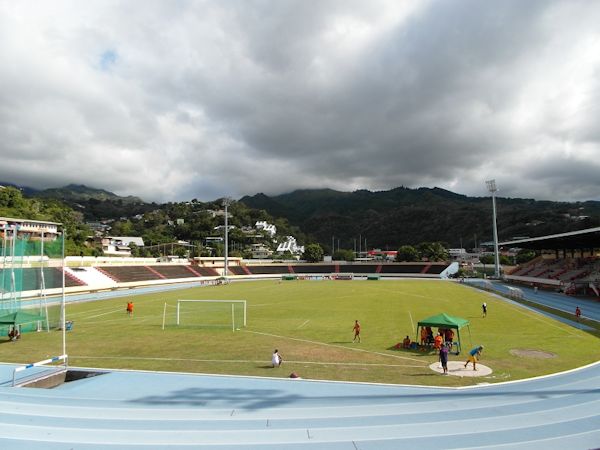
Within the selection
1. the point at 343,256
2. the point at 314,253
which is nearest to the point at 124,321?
the point at 314,253

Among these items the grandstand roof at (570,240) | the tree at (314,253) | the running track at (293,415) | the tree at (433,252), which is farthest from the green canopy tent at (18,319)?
the tree at (433,252)

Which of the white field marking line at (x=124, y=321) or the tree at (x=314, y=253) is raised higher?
the tree at (x=314, y=253)

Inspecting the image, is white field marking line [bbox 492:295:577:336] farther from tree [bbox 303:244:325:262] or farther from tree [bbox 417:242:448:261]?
tree [bbox 303:244:325:262]

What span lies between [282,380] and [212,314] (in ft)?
61.2

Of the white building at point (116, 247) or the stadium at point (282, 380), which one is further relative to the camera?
the white building at point (116, 247)

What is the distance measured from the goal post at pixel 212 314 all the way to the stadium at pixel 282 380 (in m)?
0.38

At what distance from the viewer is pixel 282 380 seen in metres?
14.2

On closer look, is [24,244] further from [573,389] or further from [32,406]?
[573,389]

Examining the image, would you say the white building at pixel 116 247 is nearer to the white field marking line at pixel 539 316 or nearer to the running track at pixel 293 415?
the white field marking line at pixel 539 316

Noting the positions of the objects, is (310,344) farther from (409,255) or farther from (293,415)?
(409,255)

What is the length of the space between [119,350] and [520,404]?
17514mm

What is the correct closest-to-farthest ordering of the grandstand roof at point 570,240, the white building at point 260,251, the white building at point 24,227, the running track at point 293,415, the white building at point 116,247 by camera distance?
the running track at point 293,415 → the white building at point 24,227 → the grandstand roof at point 570,240 → the white building at point 116,247 → the white building at point 260,251

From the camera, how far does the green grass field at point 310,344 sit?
1568 centimetres

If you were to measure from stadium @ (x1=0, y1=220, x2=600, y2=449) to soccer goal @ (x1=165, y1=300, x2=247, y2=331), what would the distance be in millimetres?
358
